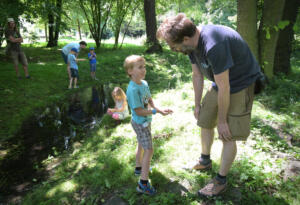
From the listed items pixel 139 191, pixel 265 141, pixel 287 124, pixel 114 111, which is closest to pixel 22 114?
pixel 114 111

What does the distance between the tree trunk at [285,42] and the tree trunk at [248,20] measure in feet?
7.07

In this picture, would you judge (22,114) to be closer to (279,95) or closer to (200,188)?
(200,188)

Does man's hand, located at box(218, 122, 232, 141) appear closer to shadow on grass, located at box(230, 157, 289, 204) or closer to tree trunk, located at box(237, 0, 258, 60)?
shadow on grass, located at box(230, 157, 289, 204)

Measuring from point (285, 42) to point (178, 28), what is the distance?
7.06 meters

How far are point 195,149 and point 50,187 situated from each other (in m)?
2.38

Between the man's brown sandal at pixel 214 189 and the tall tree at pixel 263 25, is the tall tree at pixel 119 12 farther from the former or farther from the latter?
the man's brown sandal at pixel 214 189

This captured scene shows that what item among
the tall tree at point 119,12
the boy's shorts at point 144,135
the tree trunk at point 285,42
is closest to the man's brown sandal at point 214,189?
the boy's shorts at point 144,135

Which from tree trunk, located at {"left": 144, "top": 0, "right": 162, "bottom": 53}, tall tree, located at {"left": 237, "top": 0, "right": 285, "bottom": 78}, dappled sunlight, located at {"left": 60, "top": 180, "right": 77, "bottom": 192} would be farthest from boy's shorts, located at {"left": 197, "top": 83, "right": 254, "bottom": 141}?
tree trunk, located at {"left": 144, "top": 0, "right": 162, "bottom": 53}

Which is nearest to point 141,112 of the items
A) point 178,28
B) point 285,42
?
point 178,28

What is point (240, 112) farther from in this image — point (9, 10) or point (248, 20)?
point (9, 10)

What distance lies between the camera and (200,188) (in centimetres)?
283

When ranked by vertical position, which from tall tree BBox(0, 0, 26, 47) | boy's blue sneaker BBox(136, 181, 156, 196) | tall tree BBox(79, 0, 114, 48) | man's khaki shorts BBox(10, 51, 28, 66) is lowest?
boy's blue sneaker BBox(136, 181, 156, 196)

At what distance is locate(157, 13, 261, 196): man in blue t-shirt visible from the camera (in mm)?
1982

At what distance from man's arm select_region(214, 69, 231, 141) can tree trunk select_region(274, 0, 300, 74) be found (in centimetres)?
644
